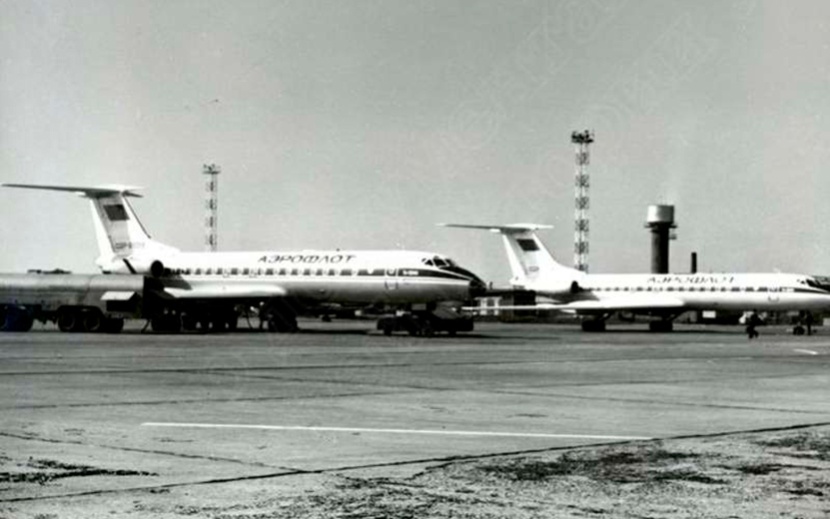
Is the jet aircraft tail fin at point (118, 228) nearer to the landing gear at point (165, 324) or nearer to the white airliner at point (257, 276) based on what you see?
the white airliner at point (257, 276)

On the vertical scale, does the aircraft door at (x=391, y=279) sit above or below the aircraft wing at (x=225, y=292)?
above

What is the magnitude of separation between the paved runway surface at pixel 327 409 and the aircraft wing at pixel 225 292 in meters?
22.2

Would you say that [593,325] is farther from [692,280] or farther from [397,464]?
[397,464]

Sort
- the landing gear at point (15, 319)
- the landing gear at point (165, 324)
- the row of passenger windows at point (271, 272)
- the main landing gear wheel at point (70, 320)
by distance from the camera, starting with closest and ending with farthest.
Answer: the row of passenger windows at point (271, 272)
the main landing gear wheel at point (70, 320)
the landing gear at point (15, 319)
the landing gear at point (165, 324)

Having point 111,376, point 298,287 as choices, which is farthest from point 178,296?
point 111,376

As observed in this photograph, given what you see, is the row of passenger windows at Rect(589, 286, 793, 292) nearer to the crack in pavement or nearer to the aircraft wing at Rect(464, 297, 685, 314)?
the aircraft wing at Rect(464, 297, 685, 314)

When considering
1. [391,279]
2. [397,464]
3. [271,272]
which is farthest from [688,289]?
[397,464]

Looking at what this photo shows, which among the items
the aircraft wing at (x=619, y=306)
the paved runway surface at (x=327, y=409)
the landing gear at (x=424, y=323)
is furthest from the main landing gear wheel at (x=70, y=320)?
the paved runway surface at (x=327, y=409)

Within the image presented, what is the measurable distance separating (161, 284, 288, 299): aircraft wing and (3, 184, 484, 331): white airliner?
0.04m

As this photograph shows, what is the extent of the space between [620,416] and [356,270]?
3519cm

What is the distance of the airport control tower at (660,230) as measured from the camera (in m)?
121

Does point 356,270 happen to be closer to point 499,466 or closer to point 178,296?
point 178,296

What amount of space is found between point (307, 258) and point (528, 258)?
22.8 m

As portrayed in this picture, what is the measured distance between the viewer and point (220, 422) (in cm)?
1348
